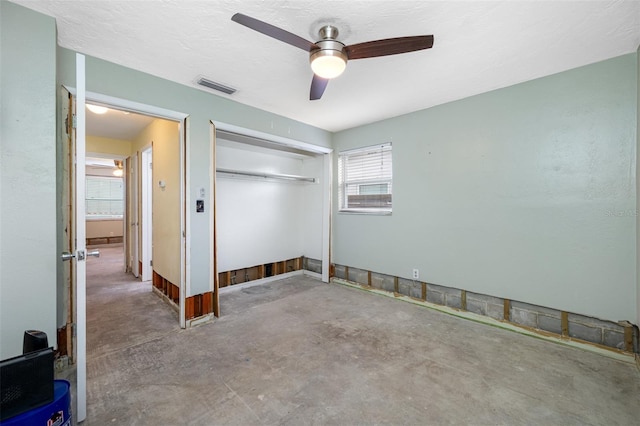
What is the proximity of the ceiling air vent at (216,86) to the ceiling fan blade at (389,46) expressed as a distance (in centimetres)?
165

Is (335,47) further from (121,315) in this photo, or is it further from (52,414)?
(121,315)

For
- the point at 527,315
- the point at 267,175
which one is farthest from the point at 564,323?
the point at 267,175

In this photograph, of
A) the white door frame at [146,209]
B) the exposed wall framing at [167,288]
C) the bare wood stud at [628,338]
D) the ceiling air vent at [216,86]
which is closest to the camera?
the bare wood stud at [628,338]

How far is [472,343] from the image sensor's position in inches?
103

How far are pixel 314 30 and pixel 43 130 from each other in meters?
2.08

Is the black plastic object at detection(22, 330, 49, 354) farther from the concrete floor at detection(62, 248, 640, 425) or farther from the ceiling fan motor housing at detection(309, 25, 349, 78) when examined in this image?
the ceiling fan motor housing at detection(309, 25, 349, 78)

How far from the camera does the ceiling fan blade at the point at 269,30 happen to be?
156 cm

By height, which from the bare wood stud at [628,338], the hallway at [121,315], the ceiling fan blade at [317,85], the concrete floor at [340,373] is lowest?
the concrete floor at [340,373]

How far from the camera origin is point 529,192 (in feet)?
9.33

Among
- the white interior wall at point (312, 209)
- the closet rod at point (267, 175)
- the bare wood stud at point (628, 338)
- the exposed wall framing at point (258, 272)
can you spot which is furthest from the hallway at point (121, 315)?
the bare wood stud at point (628, 338)

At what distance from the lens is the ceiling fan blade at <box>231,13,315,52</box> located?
1.56 metres

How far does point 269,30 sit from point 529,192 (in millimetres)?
2969

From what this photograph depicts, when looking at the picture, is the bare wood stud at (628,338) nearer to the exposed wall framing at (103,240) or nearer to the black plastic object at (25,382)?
the black plastic object at (25,382)

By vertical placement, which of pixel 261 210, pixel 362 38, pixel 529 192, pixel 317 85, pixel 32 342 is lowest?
pixel 32 342
